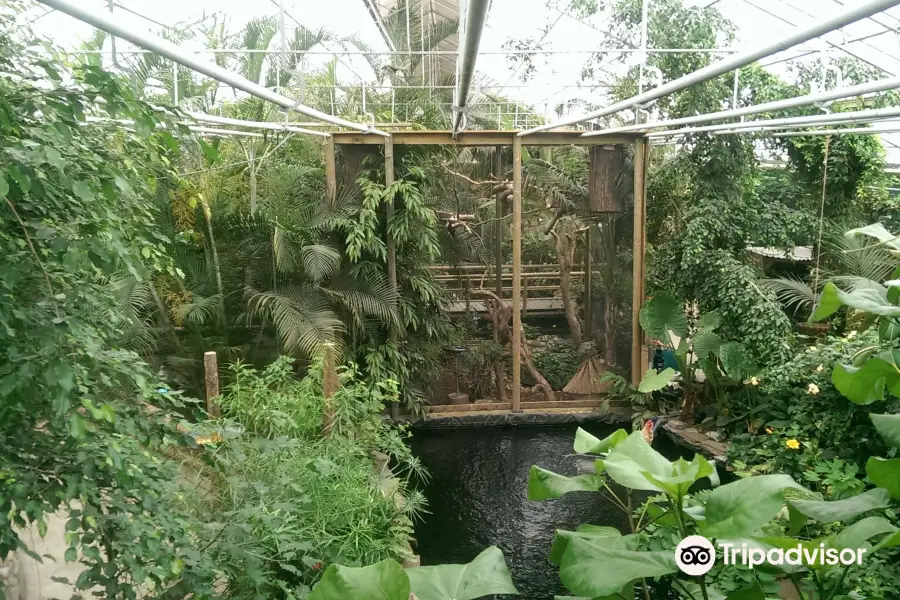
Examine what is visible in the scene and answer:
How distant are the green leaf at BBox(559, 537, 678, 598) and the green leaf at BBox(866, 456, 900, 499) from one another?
338mm

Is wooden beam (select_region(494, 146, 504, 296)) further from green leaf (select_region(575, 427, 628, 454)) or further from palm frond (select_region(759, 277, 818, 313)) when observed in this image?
green leaf (select_region(575, 427, 628, 454))

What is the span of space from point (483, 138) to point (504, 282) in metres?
2.88

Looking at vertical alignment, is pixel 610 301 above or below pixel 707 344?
above

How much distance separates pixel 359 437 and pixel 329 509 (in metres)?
1.11

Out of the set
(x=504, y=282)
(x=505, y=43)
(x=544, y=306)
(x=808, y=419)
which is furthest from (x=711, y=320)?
(x=505, y=43)

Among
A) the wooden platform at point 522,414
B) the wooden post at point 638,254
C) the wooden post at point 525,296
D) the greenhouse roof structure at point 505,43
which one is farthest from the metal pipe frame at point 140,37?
the wooden post at point 525,296

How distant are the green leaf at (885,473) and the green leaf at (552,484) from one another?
1.28 ft

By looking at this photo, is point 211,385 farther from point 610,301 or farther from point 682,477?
point 610,301

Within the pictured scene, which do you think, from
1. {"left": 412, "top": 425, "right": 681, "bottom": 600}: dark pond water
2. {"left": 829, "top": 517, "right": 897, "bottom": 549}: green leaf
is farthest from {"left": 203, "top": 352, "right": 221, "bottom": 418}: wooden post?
{"left": 829, "top": 517, "right": 897, "bottom": 549}: green leaf

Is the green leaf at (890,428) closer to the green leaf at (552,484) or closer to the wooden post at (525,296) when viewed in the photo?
the green leaf at (552,484)

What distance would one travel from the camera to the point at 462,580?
2.81 ft

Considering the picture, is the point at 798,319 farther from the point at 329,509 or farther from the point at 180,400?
the point at 180,400

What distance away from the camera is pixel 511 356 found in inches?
308

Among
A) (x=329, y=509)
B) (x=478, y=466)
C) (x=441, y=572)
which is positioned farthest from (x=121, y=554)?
(x=478, y=466)
